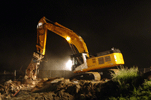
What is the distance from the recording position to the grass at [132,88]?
142 inches

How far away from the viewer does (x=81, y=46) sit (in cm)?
1080

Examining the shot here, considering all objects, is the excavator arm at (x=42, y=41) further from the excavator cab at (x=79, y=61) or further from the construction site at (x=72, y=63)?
the excavator cab at (x=79, y=61)

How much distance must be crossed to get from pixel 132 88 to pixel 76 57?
6.66m

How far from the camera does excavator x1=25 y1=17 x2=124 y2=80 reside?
946cm

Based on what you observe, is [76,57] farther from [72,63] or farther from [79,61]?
[72,63]

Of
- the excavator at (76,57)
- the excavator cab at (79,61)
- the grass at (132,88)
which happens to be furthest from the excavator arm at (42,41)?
the grass at (132,88)

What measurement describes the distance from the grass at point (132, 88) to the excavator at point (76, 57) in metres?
4.44

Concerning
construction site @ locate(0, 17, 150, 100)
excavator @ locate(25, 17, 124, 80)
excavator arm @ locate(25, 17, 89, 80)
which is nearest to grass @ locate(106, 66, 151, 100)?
construction site @ locate(0, 17, 150, 100)

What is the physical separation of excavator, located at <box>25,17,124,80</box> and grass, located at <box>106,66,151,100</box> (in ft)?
14.6

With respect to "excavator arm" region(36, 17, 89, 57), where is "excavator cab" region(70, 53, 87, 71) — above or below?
below

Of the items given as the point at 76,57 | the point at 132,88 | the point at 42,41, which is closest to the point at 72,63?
the point at 76,57

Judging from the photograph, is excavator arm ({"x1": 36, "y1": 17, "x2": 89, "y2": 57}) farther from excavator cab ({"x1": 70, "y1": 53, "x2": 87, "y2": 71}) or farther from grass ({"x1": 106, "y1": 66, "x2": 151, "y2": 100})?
grass ({"x1": 106, "y1": 66, "x2": 151, "y2": 100})

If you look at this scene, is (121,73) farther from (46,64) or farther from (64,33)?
(46,64)

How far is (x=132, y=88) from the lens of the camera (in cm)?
432
